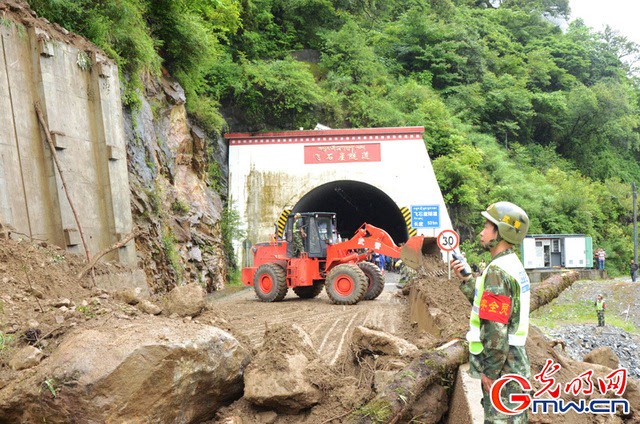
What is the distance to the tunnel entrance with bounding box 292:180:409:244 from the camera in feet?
78.1

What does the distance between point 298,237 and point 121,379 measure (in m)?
10.1

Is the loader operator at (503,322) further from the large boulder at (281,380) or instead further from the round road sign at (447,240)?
the round road sign at (447,240)

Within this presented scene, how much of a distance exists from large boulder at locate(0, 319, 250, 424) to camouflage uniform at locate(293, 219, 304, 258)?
9273 mm

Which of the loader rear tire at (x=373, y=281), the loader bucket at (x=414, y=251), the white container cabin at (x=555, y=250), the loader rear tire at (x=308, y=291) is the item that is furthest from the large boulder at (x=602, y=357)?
the white container cabin at (x=555, y=250)

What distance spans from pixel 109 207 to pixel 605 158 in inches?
1425

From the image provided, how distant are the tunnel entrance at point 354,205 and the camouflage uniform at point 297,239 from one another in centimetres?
819

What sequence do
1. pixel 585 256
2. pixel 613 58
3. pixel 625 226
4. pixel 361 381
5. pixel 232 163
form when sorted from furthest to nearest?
pixel 613 58, pixel 625 226, pixel 585 256, pixel 232 163, pixel 361 381

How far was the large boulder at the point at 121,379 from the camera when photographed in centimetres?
381

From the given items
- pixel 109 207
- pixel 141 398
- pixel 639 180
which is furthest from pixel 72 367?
pixel 639 180

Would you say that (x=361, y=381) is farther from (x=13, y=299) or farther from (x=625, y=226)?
(x=625, y=226)

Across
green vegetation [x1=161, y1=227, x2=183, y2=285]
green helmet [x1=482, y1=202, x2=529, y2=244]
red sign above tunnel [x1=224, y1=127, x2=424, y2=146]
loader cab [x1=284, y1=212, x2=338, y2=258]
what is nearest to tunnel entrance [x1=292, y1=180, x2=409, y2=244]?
red sign above tunnel [x1=224, y1=127, x2=424, y2=146]

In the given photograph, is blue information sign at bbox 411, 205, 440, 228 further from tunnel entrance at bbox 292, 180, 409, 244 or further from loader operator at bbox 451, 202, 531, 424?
loader operator at bbox 451, 202, 531, 424

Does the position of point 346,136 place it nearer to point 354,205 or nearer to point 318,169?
point 318,169

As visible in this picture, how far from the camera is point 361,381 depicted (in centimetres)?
497
